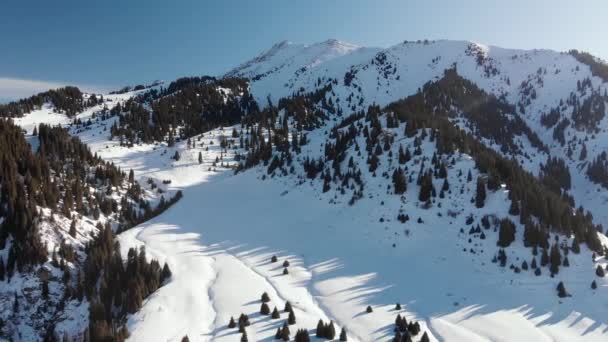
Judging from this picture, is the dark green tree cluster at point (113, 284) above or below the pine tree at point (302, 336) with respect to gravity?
above

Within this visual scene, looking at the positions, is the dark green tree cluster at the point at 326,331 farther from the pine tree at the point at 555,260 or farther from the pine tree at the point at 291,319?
the pine tree at the point at 555,260

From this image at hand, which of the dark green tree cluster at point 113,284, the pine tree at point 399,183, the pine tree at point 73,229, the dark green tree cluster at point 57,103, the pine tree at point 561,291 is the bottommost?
the pine tree at point 561,291

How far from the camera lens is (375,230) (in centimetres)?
3694

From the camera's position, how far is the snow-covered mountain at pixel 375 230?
2378 cm

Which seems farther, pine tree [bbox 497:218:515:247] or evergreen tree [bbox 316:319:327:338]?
pine tree [bbox 497:218:515:247]

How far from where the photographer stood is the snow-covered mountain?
23781 mm

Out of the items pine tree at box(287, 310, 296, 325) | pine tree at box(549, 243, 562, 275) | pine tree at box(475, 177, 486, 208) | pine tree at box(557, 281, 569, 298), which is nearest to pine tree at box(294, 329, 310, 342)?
pine tree at box(287, 310, 296, 325)

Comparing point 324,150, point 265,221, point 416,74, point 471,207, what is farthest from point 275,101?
point 471,207

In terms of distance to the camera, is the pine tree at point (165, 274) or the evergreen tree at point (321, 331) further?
the pine tree at point (165, 274)

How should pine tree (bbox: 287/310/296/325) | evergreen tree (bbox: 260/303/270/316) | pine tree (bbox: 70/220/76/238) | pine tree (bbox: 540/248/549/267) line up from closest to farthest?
pine tree (bbox: 287/310/296/325) → evergreen tree (bbox: 260/303/270/316) → pine tree (bbox: 540/248/549/267) → pine tree (bbox: 70/220/76/238)

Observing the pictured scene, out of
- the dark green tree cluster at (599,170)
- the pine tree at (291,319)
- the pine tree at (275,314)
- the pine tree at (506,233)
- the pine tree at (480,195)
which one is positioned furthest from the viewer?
the dark green tree cluster at (599,170)

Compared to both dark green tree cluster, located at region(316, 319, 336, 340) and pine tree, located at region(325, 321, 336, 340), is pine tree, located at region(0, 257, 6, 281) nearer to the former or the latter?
dark green tree cluster, located at region(316, 319, 336, 340)

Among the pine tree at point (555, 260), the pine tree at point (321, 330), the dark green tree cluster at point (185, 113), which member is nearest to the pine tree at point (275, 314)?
the pine tree at point (321, 330)

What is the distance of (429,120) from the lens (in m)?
56.6
